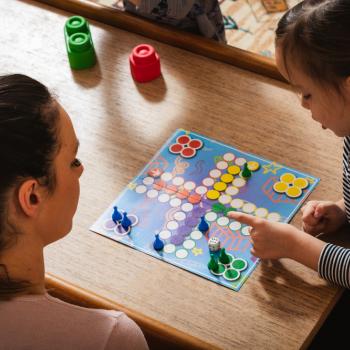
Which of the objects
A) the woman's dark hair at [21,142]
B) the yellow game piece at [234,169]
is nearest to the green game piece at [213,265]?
the yellow game piece at [234,169]

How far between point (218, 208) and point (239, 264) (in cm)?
14

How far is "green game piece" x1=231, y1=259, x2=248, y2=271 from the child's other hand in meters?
0.02

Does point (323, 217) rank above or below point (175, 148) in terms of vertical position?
above

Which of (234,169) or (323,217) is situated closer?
(323,217)

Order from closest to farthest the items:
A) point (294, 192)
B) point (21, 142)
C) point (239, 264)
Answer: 1. point (21, 142)
2. point (239, 264)
3. point (294, 192)

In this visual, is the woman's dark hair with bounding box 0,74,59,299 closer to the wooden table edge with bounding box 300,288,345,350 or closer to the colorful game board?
the colorful game board

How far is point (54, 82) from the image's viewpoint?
A: 1.61 m

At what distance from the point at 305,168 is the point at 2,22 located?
3.00ft

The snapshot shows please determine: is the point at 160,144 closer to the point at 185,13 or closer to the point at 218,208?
the point at 218,208

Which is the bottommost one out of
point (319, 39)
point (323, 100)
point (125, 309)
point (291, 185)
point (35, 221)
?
point (125, 309)

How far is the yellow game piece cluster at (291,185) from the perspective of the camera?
132cm

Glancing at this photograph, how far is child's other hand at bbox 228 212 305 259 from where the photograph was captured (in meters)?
1.18

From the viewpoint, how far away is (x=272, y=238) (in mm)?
Result: 1181

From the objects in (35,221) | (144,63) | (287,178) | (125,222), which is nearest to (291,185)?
(287,178)
